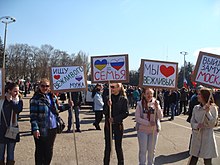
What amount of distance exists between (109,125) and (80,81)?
1191 mm

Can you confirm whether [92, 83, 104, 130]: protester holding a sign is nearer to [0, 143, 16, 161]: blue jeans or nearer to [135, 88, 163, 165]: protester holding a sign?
[135, 88, 163, 165]: protester holding a sign

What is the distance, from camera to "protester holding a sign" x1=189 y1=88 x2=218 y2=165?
5.06 metres

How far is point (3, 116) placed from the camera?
514 centimetres

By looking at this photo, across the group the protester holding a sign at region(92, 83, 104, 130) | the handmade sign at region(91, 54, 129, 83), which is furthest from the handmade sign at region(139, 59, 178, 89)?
the protester holding a sign at region(92, 83, 104, 130)

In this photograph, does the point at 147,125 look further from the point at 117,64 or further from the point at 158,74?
the point at 117,64

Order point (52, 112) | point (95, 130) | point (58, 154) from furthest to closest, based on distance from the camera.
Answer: point (95, 130), point (58, 154), point (52, 112)

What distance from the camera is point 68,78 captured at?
19.5 feet

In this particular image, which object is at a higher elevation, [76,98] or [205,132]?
[76,98]

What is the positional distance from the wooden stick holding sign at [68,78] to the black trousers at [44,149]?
116 centimetres

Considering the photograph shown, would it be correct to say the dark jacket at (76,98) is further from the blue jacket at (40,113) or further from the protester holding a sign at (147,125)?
the blue jacket at (40,113)

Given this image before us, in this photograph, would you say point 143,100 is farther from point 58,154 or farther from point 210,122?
point 58,154

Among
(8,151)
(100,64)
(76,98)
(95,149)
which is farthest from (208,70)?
(76,98)

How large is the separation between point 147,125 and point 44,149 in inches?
81.1

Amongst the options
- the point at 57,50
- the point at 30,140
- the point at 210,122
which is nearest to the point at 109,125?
the point at 210,122
